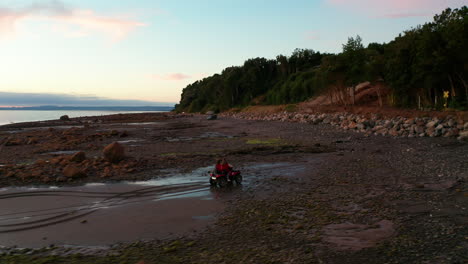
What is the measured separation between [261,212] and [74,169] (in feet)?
26.1

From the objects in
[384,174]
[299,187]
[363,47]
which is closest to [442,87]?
[363,47]

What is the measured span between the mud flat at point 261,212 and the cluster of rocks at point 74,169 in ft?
0.21

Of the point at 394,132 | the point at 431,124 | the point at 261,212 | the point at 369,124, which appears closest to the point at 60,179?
the point at 261,212

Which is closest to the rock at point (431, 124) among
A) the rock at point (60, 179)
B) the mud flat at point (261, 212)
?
the mud flat at point (261, 212)

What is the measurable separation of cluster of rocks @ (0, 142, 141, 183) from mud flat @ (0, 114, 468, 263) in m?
0.06

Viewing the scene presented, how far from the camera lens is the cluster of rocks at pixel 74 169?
1195 cm

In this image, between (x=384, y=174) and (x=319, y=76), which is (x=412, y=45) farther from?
(x=384, y=174)

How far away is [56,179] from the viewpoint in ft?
38.1

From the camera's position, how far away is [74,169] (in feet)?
39.8

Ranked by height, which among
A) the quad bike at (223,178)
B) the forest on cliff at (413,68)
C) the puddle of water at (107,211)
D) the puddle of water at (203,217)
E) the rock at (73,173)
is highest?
the forest on cliff at (413,68)

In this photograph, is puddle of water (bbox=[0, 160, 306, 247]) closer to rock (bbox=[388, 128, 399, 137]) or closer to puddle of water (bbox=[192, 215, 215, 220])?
puddle of water (bbox=[192, 215, 215, 220])

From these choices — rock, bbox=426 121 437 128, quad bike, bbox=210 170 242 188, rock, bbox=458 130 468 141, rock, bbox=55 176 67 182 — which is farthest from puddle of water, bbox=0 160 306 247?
rock, bbox=426 121 437 128

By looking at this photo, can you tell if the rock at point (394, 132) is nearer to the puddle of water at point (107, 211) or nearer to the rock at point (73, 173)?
the puddle of water at point (107, 211)

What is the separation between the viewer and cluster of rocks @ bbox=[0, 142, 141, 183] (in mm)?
11945
